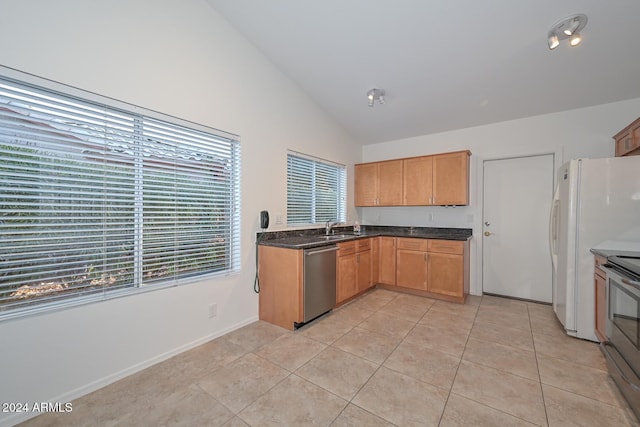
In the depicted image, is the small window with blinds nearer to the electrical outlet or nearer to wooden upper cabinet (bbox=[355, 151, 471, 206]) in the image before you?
wooden upper cabinet (bbox=[355, 151, 471, 206])

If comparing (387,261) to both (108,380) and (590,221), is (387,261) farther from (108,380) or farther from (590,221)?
(108,380)

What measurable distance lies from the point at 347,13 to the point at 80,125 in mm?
2379

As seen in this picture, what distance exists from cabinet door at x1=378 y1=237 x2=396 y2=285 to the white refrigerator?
192 centimetres

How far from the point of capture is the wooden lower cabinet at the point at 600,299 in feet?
7.13

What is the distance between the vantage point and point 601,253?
2260mm

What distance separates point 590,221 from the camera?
8.14 ft

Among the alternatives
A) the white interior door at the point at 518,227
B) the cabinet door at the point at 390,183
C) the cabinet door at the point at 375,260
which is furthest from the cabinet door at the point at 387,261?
the white interior door at the point at 518,227

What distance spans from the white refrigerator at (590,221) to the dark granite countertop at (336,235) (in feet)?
3.78

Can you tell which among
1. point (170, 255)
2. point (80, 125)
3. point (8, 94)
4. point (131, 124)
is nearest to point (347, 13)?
point (131, 124)

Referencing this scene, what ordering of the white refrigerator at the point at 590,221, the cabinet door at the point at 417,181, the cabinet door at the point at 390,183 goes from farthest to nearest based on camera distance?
the cabinet door at the point at 390,183, the cabinet door at the point at 417,181, the white refrigerator at the point at 590,221

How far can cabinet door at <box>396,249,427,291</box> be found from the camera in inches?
149

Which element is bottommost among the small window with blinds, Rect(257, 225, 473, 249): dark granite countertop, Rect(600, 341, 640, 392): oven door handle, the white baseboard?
the white baseboard

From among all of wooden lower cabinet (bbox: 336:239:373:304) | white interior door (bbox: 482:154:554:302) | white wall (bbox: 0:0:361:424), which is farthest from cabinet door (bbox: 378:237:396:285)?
white wall (bbox: 0:0:361:424)

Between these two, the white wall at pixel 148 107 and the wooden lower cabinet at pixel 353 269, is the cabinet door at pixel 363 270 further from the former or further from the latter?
the white wall at pixel 148 107
